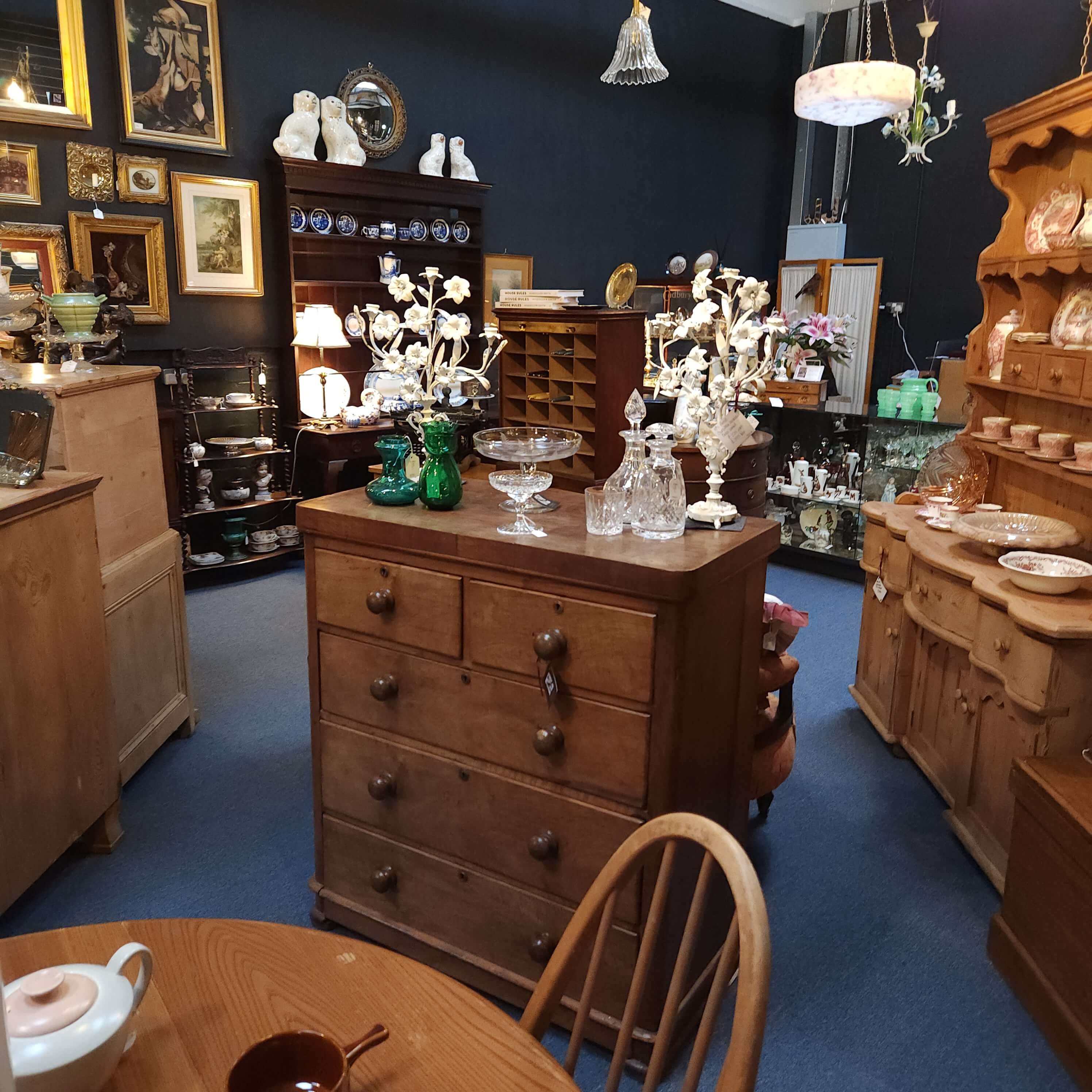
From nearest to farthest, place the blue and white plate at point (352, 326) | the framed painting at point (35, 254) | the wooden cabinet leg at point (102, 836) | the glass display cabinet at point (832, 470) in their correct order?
the wooden cabinet leg at point (102, 836), the framed painting at point (35, 254), the glass display cabinet at point (832, 470), the blue and white plate at point (352, 326)

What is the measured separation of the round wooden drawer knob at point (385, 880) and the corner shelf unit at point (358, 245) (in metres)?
4.39

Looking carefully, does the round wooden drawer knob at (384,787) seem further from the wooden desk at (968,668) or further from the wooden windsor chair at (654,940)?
the wooden desk at (968,668)

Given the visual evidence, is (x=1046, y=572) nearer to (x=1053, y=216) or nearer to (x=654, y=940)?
(x=1053, y=216)

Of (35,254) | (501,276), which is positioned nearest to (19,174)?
(35,254)

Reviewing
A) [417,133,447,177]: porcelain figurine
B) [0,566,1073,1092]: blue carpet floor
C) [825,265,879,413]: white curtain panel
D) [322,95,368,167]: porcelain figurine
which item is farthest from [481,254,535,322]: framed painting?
[0,566,1073,1092]: blue carpet floor

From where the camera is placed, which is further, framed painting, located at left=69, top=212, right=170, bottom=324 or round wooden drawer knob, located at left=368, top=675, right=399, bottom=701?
framed painting, located at left=69, top=212, right=170, bottom=324

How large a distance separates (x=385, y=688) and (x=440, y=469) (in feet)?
1.85

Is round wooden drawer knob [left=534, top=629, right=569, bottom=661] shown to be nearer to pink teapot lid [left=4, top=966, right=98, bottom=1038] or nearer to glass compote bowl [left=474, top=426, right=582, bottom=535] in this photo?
glass compote bowl [left=474, top=426, right=582, bottom=535]

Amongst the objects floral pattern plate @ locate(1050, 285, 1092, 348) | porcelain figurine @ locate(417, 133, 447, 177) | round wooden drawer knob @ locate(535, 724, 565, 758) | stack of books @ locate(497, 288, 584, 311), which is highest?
porcelain figurine @ locate(417, 133, 447, 177)

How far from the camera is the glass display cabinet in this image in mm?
5461

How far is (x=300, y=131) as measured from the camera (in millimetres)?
5855

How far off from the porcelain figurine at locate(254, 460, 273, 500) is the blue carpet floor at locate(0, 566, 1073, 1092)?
1945 mm

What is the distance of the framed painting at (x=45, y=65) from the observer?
15.9 feet

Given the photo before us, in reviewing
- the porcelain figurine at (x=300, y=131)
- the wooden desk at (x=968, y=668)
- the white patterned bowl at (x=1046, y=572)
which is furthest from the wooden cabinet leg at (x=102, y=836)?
the porcelain figurine at (x=300, y=131)
